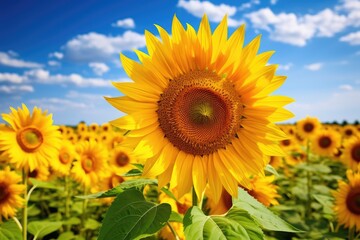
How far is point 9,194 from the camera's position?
4.45m

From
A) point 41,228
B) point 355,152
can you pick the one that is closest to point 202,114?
point 41,228

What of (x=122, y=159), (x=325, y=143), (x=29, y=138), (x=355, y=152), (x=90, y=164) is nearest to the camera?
(x=29, y=138)

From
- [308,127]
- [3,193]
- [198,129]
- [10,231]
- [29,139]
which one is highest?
[308,127]

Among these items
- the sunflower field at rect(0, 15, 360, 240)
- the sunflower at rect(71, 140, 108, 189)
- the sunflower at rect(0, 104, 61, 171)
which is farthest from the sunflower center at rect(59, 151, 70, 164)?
the sunflower field at rect(0, 15, 360, 240)

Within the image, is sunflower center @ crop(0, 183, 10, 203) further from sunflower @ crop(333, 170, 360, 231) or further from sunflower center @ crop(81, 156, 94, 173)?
sunflower @ crop(333, 170, 360, 231)

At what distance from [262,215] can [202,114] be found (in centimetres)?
83

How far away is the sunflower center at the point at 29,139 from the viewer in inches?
201

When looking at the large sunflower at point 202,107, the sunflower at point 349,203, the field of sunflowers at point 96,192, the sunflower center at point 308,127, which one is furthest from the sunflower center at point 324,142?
the large sunflower at point 202,107

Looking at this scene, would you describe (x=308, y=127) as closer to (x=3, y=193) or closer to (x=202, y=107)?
(x=3, y=193)

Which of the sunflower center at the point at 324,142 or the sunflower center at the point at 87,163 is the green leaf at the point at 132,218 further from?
the sunflower center at the point at 324,142

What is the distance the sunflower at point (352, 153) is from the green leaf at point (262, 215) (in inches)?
237

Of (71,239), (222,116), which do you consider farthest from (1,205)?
(222,116)

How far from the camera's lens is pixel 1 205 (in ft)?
14.5

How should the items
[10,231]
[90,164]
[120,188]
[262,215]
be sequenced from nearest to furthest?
1. [262,215]
2. [120,188]
3. [10,231]
4. [90,164]
